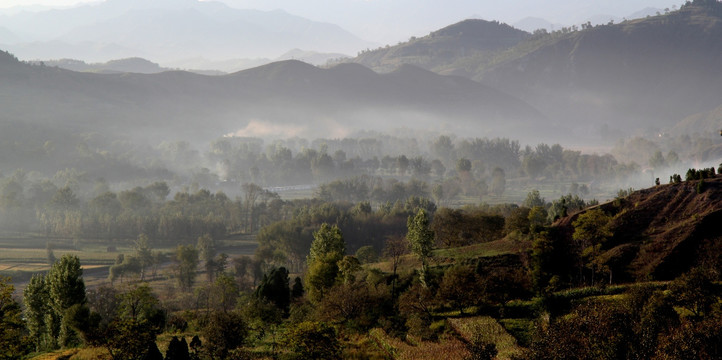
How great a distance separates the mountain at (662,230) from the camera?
57.6 metres

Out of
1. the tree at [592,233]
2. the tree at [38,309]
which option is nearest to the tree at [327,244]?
the tree at [592,233]

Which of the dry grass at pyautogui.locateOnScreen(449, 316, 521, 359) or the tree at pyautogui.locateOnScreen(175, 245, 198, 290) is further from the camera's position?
the tree at pyautogui.locateOnScreen(175, 245, 198, 290)

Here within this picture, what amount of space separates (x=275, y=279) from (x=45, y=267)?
93.2 m

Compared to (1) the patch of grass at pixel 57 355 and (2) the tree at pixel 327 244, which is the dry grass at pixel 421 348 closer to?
(2) the tree at pixel 327 244

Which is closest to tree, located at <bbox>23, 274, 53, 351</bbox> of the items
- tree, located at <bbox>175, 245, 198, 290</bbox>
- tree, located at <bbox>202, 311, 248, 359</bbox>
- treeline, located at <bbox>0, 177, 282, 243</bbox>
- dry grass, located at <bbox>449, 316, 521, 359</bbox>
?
tree, located at <bbox>202, 311, 248, 359</bbox>

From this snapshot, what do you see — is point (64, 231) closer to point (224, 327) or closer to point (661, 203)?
→ point (224, 327)

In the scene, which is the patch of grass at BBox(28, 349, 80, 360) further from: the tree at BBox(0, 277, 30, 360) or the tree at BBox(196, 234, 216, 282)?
the tree at BBox(196, 234, 216, 282)

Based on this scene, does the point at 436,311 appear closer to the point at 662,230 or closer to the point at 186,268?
the point at 662,230

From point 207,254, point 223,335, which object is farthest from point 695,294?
point 207,254

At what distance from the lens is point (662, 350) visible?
104 ft

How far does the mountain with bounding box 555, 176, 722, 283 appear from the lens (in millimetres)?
Result: 57625

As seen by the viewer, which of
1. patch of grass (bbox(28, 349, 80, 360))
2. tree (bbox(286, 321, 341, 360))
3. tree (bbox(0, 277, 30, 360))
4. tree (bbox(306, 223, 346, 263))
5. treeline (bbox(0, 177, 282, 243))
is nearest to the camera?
tree (bbox(286, 321, 341, 360))

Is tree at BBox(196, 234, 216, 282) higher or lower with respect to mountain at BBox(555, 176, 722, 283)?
lower

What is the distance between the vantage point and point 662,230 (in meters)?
61.4
